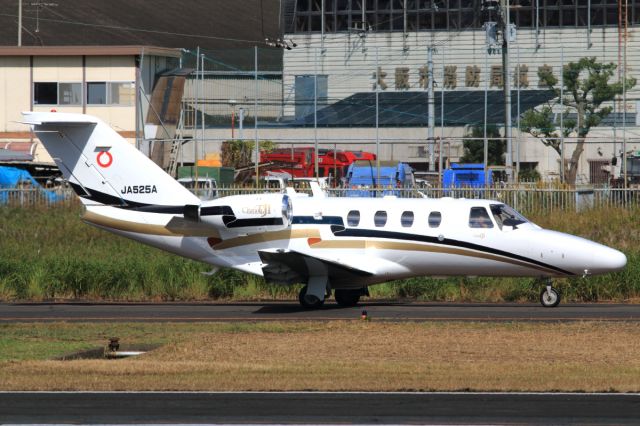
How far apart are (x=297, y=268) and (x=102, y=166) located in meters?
5.02

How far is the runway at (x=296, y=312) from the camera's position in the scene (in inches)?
894

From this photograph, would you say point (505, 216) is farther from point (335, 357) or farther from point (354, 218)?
point (335, 357)

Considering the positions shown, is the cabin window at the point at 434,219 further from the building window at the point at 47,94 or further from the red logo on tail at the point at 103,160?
the building window at the point at 47,94

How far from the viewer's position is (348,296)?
1013 inches

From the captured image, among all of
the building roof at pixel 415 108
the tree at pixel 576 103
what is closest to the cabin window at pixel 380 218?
the tree at pixel 576 103

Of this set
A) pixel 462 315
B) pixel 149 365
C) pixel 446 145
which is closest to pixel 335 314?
pixel 462 315

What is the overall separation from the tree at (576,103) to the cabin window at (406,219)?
18813 mm

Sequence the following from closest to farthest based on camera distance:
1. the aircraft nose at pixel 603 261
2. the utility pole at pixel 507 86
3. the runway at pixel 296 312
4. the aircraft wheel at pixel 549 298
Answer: the runway at pixel 296 312 < the aircraft nose at pixel 603 261 < the aircraft wheel at pixel 549 298 < the utility pole at pixel 507 86

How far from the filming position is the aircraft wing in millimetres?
23812

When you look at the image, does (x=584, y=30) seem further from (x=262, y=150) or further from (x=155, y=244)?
(x=155, y=244)

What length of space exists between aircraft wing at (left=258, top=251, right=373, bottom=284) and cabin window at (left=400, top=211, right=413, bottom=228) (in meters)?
1.25

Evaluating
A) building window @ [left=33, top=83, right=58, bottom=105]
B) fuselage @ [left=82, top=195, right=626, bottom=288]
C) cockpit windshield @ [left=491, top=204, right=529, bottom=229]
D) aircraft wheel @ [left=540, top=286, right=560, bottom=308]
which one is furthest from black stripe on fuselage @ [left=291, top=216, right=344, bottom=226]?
building window @ [left=33, top=83, right=58, bottom=105]

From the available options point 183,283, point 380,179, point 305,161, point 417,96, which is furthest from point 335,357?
point 417,96

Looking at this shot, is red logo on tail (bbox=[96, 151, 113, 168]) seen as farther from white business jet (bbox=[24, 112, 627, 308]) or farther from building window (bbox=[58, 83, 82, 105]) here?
building window (bbox=[58, 83, 82, 105])
